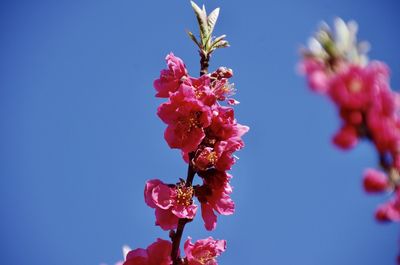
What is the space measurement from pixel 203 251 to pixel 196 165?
64cm

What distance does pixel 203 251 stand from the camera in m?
2.82

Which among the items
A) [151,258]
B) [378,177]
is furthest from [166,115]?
[378,177]

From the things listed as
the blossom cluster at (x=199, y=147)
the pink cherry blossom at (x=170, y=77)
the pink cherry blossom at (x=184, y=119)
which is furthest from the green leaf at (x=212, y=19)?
the pink cherry blossom at (x=184, y=119)

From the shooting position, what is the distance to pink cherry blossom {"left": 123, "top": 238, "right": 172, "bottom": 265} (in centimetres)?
266

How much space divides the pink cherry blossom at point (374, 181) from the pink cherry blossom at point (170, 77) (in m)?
1.71

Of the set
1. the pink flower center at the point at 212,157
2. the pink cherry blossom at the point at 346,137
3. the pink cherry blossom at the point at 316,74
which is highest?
the pink flower center at the point at 212,157

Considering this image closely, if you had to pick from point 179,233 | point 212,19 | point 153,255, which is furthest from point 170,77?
point 153,255

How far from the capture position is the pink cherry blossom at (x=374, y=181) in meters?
1.50

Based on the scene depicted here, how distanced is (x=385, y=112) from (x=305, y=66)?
342 mm

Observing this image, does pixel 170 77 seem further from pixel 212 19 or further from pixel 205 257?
pixel 205 257

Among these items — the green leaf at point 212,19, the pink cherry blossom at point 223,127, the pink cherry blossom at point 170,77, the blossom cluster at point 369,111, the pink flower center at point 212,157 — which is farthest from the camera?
the green leaf at point 212,19

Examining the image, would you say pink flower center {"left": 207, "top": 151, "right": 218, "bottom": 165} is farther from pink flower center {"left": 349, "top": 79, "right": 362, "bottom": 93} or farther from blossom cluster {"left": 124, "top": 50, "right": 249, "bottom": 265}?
pink flower center {"left": 349, "top": 79, "right": 362, "bottom": 93}

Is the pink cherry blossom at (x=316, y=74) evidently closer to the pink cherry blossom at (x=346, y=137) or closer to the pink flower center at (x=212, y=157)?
the pink cherry blossom at (x=346, y=137)

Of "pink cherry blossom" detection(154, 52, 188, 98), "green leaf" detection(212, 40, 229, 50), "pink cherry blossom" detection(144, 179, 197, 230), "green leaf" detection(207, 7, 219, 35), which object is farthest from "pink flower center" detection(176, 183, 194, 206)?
"green leaf" detection(207, 7, 219, 35)
